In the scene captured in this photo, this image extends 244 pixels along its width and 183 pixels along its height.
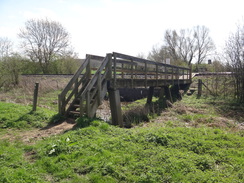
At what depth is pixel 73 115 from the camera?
869 centimetres

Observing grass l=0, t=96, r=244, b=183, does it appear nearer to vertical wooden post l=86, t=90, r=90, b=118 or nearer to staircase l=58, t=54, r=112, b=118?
vertical wooden post l=86, t=90, r=90, b=118

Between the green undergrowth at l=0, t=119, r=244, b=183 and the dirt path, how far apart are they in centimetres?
55

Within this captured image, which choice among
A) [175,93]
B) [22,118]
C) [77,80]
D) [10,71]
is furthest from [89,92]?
[10,71]

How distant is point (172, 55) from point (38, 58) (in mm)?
31702

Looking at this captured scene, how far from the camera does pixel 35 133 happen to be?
6.86 meters

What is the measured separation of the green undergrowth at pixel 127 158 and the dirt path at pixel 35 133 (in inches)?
21.5

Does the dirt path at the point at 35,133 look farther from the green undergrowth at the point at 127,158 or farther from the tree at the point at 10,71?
the tree at the point at 10,71

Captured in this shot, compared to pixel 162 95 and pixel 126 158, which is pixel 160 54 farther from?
pixel 126 158

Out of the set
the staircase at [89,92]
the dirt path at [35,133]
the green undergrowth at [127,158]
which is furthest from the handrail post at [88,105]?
the green undergrowth at [127,158]

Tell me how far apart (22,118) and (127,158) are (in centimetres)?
549

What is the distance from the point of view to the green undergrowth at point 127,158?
12.6 ft

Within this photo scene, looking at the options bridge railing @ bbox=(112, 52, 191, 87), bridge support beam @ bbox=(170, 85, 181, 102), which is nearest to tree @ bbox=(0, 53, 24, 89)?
bridge railing @ bbox=(112, 52, 191, 87)

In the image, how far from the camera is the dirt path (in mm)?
6264

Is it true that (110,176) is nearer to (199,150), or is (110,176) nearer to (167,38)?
(199,150)
